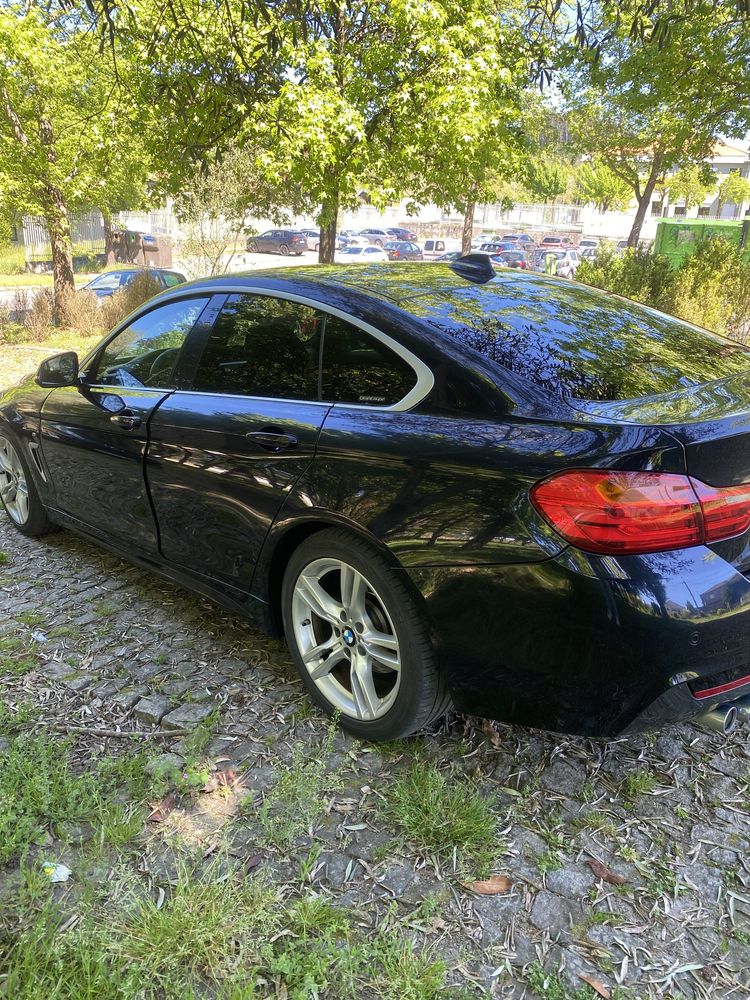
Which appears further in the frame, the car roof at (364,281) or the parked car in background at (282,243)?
the parked car in background at (282,243)

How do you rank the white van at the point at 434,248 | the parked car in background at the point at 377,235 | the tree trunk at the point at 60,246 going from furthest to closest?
the parked car in background at the point at 377,235 < the white van at the point at 434,248 < the tree trunk at the point at 60,246

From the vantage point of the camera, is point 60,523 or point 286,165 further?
point 286,165

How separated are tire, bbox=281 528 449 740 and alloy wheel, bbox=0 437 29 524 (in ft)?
8.19

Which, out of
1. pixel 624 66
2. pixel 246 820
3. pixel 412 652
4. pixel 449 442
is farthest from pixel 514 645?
pixel 624 66

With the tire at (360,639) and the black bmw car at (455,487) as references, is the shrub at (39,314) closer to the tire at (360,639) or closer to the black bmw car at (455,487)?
the black bmw car at (455,487)

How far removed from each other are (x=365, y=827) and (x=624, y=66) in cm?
1343

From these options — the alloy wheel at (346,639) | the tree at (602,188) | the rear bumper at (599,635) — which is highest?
the tree at (602,188)

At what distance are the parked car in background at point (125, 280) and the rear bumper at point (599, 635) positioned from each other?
13425mm

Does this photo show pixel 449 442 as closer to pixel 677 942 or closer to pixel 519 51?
pixel 677 942

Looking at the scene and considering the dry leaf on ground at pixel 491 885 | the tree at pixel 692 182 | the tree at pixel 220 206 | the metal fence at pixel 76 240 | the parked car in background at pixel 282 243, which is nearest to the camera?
the dry leaf on ground at pixel 491 885

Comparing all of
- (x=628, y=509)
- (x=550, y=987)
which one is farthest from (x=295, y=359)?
(x=550, y=987)

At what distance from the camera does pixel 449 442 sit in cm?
218

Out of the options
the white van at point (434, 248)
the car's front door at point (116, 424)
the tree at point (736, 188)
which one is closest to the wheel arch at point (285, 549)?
the car's front door at point (116, 424)

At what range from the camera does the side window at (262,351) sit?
2740 mm
